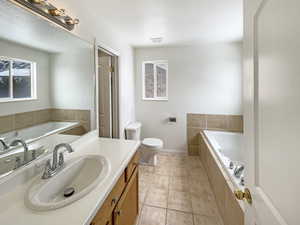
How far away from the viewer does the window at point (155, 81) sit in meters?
3.41

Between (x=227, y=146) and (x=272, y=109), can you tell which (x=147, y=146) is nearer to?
(x=227, y=146)

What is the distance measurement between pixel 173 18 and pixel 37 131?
2.02 metres

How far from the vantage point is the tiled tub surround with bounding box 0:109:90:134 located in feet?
3.04

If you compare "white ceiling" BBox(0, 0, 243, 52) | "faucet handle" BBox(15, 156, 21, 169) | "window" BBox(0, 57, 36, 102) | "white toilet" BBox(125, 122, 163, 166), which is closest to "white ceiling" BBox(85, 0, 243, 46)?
"white ceiling" BBox(0, 0, 243, 52)

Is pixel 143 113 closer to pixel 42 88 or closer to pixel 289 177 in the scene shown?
pixel 42 88

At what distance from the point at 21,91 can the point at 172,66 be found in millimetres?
2775

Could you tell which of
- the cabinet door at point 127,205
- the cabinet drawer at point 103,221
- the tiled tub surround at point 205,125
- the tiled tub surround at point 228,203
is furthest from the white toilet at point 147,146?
the cabinet drawer at point 103,221

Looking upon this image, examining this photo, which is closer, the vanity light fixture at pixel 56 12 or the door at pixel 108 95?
the vanity light fixture at pixel 56 12

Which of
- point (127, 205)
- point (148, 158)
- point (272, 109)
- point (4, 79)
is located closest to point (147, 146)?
point (148, 158)

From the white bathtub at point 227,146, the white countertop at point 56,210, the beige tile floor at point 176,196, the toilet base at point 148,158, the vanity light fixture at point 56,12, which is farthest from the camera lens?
the toilet base at point 148,158

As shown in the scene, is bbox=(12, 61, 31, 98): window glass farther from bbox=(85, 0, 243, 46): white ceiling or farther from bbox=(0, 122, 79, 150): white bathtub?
bbox=(85, 0, 243, 46): white ceiling

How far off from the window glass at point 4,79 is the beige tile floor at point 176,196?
1635mm

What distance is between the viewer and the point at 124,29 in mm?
2334

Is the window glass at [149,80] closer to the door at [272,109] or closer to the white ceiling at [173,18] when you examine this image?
the white ceiling at [173,18]
